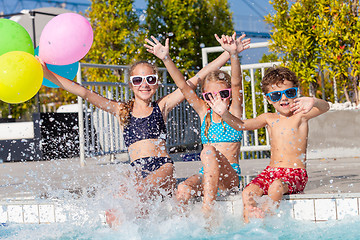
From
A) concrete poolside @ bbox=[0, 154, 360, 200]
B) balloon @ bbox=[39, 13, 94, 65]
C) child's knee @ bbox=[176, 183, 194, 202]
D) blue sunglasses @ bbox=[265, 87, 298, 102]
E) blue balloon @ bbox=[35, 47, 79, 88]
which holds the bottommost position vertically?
concrete poolside @ bbox=[0, 154, 360, 200]

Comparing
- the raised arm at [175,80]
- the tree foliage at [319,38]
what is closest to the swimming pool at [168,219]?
the raised arm at [175,80]

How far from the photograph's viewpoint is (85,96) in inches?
162

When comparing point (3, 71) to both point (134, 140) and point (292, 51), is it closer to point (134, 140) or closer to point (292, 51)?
point (134, 140)

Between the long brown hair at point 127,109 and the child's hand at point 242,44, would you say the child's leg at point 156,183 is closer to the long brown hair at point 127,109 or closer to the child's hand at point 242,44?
the long brown hair at point 127,109

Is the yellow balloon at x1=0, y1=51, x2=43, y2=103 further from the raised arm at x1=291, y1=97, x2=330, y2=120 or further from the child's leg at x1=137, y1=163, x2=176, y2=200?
the raised arm at x1=291, y1=97, x2=330, y2=120

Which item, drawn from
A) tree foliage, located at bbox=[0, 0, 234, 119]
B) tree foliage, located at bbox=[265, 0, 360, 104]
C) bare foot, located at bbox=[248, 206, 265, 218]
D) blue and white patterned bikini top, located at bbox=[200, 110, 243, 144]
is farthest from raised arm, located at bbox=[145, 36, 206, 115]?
tree foliage, located at bbox=[0, 0, 234, 119]

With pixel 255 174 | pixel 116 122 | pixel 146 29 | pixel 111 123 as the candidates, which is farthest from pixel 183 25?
pixel 255 174

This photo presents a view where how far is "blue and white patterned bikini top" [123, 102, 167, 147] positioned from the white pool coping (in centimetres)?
73

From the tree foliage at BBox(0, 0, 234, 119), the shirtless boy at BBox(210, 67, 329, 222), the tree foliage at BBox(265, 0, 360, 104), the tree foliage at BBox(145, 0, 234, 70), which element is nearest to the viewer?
the shirtless boy at BBox(210, 67, 329, 222)

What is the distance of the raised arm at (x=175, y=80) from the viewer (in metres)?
3.73

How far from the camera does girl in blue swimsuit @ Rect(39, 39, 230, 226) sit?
12.9 feet

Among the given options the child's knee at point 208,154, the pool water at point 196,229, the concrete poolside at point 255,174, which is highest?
the child's knee at point 208,154

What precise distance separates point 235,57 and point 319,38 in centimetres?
378

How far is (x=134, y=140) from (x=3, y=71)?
1.22 meters
